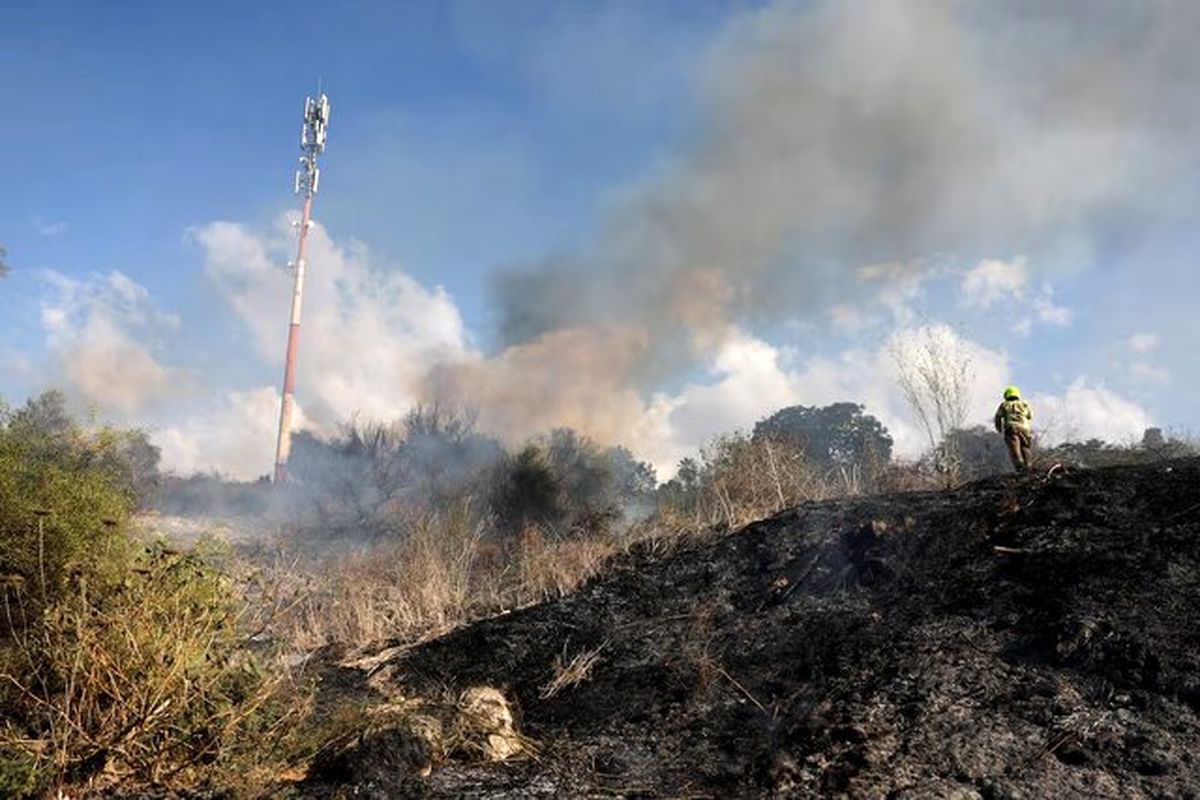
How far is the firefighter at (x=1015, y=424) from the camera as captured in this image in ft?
41.3

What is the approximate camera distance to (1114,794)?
5.18 m

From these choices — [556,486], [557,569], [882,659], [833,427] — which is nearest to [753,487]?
[557,569]

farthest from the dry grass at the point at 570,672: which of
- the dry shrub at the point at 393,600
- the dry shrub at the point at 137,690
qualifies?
the dry shrub at the point at 393,600

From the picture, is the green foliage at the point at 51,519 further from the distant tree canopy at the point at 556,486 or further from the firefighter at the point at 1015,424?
the distant tree canopy at the point at 556,486

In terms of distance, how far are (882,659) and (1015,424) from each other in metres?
6.65

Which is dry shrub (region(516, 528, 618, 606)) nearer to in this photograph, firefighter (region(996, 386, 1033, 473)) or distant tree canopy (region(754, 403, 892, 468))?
firefighter (region(996, 386, 1033, 473))

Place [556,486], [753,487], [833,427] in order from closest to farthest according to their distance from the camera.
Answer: [753,487] < [556,486] < [833,427]

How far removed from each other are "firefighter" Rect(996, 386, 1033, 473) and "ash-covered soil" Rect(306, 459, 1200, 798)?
2.16m

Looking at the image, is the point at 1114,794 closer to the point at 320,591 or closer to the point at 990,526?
the point at 990,526

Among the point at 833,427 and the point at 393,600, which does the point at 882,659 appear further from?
the point at 833,427

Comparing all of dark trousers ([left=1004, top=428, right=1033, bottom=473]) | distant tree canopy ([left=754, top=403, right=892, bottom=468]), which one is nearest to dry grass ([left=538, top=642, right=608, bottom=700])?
dark trousers ([left=1004, top=428, right=1033, bottom=473])

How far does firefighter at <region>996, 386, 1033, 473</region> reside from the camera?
12.6 m

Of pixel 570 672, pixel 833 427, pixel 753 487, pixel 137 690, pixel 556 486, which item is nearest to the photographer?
pixel 137 690

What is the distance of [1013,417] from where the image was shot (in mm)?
12602
